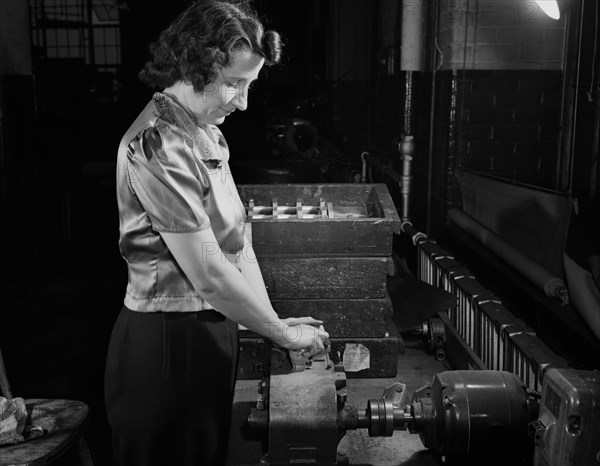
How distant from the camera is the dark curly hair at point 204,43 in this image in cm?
187

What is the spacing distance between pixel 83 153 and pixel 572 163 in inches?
336

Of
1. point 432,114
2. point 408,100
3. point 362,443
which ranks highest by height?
point 408,100

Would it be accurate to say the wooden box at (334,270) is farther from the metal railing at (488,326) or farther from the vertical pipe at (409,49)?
the vertical pipe at (409,49)

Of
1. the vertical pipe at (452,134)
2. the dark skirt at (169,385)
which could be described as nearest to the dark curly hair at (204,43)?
the dark skirt at (169,385)

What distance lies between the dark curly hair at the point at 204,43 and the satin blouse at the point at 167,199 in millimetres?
89

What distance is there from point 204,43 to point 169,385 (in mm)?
903

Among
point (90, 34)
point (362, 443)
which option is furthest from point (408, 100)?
point (90, 34)

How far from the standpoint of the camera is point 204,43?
1864mm

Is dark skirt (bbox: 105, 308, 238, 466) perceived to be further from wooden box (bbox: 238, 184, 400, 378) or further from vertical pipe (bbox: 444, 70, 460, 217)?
vertical pipe (bbox: 444, 70, 460, 217)

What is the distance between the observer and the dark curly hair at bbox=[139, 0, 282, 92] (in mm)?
1866

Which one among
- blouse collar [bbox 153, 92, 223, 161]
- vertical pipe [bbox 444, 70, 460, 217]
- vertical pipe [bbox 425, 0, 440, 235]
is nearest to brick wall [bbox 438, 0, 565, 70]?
vertical pipe [bbox 444, 70, 460, 217]

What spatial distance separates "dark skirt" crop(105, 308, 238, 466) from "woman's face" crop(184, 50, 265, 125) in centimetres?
55

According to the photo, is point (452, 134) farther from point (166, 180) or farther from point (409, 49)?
point (166, 180)

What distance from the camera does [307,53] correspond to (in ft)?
52.3
